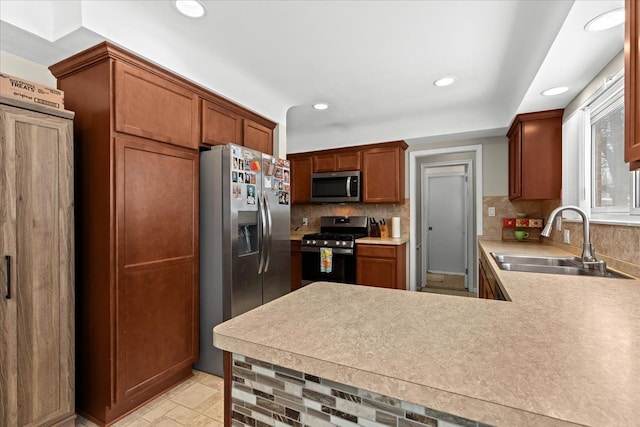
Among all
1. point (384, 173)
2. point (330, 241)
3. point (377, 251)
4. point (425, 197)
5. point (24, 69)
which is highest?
point (24, 69)

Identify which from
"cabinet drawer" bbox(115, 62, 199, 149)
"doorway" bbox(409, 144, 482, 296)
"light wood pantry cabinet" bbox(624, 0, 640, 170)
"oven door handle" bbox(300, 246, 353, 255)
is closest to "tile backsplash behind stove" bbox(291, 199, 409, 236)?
"doorway" bbox(409, 144, 482, 296)

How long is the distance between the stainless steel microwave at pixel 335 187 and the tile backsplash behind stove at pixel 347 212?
1.17 ft

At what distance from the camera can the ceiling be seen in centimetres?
167

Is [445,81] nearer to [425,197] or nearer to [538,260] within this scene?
[538,260]

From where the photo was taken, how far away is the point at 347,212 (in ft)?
14.9

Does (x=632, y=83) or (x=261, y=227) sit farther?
(x=261, y=227)

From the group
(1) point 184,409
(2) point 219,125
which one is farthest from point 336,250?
(1) point 184,409

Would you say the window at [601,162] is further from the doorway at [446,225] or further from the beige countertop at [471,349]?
the doorway at [446,225]

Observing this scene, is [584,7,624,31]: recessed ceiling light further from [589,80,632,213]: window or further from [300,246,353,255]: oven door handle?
[300,246,353,255]: oven door handle

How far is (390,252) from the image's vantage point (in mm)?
3615

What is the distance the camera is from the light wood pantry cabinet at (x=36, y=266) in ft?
4.78

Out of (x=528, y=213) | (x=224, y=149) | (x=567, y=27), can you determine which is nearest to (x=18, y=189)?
(x=224, y=149)

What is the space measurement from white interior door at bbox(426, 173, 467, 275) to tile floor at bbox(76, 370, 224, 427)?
15.0ft

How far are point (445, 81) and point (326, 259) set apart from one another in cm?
228
